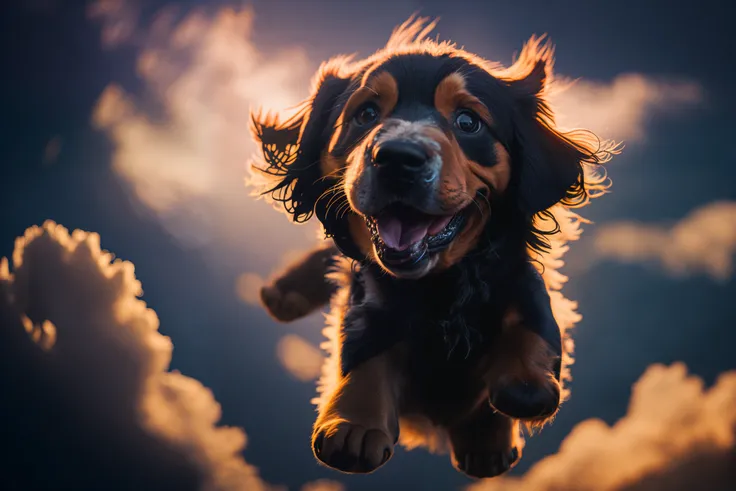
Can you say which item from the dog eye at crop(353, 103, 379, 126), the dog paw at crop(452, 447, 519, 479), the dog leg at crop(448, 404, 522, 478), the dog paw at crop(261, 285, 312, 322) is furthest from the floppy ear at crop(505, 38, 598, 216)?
the dog paw at crop(261, 285, 312, 322)

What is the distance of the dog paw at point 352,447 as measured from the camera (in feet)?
6.15

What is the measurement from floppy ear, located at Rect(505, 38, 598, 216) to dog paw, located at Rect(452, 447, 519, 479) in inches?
45.4

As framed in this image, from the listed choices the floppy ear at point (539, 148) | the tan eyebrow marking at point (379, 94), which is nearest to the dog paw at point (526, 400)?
the floppy ear at point (539, 148)

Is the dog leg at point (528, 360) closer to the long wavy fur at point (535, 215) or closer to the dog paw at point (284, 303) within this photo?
the long wavy fur at point (535, 215)

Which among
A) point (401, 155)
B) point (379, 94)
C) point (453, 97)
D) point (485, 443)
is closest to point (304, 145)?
point (379, 94)

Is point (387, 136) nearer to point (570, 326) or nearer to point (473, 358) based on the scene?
point (473, 358)

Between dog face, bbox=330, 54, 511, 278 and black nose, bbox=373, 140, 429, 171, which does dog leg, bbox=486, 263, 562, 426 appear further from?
black nose, bbox=373, 140, 429, 171

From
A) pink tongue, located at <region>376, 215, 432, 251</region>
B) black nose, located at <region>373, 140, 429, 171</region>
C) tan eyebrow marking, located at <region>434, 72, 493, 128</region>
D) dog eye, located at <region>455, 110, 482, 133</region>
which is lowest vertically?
pink tongue, located at <region>376, 215, 432, 251</region>

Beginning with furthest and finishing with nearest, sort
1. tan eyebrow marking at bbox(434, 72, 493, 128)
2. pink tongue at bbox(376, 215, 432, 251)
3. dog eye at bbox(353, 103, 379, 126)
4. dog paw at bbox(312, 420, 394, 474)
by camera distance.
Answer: dog eye at bbox(353, 103, 379, 126), tan eyebrow marking at bbox(434, 72, 493, 128), pink tongue at bbox(376, 215, 432, 251), dog paw at bbox(312, 420, 394, 474)

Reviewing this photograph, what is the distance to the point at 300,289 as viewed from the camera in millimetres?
3252

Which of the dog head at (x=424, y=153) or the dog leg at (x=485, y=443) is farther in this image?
the dog leg at (x=485, y=443)

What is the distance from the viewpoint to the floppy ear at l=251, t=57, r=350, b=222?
2.65 m

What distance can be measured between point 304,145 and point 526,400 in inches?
59.1

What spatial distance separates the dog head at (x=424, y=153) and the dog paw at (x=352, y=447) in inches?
22.0
